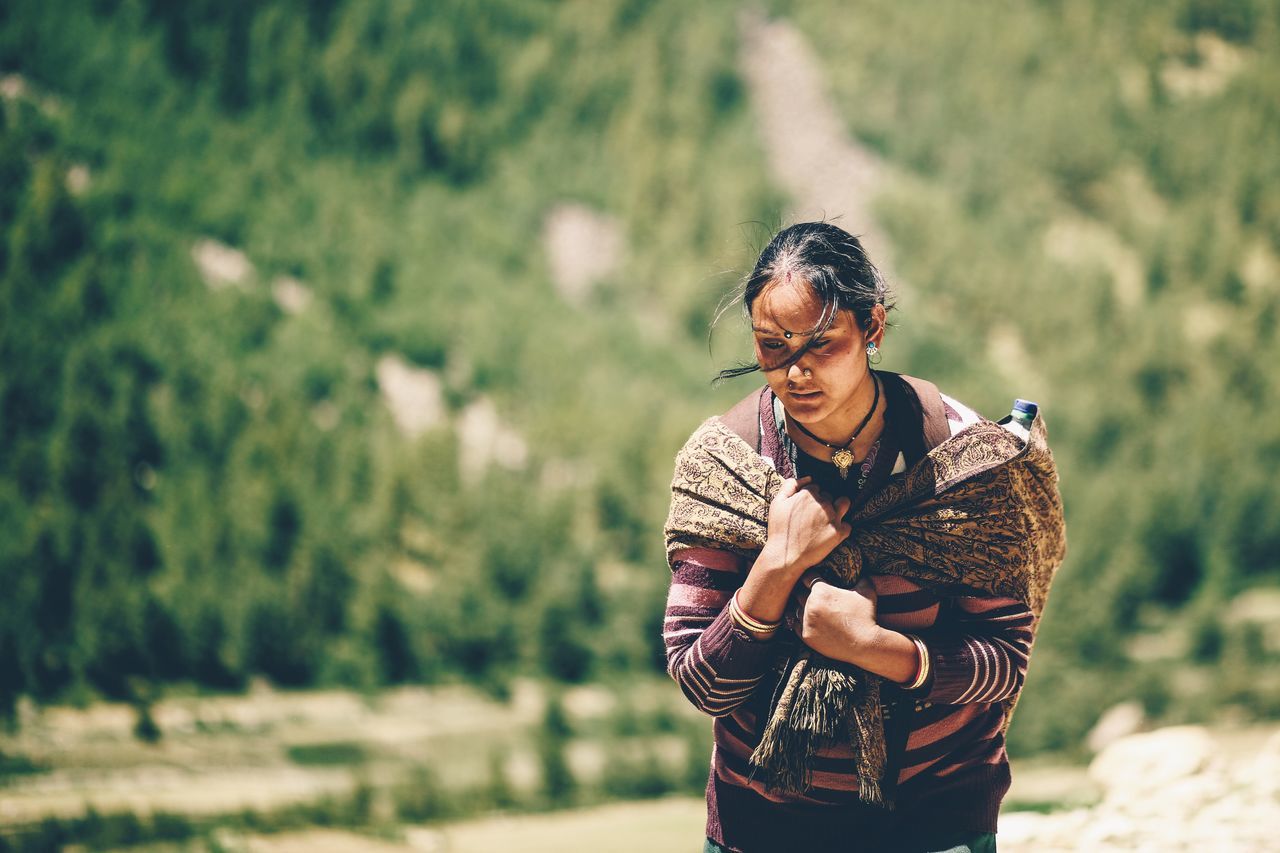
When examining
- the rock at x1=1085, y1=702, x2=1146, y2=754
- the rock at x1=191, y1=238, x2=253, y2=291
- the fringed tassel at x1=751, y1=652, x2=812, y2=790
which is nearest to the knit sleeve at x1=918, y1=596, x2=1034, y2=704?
the fringed tassel at x1=751, y1=652, x2=812, y2=790

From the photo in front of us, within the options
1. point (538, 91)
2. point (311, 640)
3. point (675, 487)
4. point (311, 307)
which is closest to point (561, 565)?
point (311, 640)

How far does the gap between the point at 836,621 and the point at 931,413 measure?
0.46 metres

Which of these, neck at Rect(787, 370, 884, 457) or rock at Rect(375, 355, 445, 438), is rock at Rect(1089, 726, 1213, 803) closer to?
neck at Rect(787, 370, 884, 457)

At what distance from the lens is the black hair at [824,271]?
2.32 meters

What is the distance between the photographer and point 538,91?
56.1m

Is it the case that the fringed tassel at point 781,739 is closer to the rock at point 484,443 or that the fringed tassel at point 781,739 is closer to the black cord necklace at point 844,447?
the black cord necklace at point 844,447

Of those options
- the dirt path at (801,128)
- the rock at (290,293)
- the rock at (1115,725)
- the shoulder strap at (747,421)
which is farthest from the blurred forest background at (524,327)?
the shoulder strap at (747,421)

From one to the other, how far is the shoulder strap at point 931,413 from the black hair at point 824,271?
7.4 inches

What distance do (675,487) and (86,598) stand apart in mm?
31072

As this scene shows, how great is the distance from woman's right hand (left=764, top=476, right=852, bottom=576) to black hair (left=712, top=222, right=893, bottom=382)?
25cm

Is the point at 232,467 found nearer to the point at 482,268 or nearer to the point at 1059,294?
the point at 482,268

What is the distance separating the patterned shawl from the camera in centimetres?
237

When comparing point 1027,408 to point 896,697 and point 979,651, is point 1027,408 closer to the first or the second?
point 979,651

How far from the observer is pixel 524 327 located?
45.1 meters
